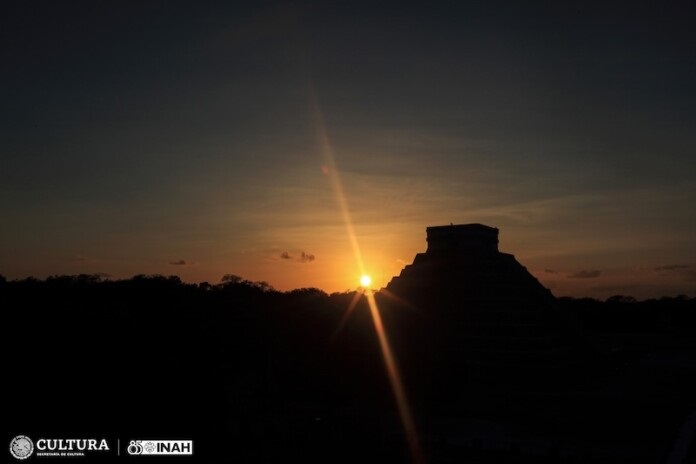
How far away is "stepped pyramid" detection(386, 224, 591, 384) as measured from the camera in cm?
2419

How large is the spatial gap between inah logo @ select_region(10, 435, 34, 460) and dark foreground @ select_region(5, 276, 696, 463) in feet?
1.00

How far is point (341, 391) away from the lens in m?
21.0

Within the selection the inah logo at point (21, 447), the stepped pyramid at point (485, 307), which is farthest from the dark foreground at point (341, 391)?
the inah logo at point (21, 447)

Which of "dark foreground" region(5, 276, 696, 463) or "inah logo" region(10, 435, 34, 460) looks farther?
"dark foreground" region(5, 276, 696, 463)

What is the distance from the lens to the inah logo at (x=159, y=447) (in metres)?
14.0

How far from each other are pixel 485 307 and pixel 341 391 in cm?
906

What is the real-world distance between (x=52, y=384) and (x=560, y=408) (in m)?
15.9

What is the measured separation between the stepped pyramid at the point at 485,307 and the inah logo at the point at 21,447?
13.6 meters

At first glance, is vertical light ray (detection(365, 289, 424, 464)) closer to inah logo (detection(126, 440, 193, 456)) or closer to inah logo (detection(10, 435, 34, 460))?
inah logo (detection(126, 440, 193, 456))

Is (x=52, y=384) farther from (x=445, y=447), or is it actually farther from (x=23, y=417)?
(x=445, y=447)

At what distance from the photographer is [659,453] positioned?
1520cm

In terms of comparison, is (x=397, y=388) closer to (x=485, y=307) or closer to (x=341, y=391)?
(x=341, y=391)

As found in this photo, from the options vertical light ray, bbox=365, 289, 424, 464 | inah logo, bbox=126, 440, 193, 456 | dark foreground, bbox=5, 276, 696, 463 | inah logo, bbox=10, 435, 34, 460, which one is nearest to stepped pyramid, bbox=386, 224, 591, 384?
dark foreground, bbox=5, 276, 696, 463

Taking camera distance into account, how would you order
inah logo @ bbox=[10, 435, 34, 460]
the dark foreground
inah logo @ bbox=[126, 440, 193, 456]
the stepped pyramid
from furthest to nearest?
the stepped pyramid, the dark foreground, inah logo @ bbox=[126, 440, 193, 456], inah logo @ bbox=[10, 435, 34, 460]
